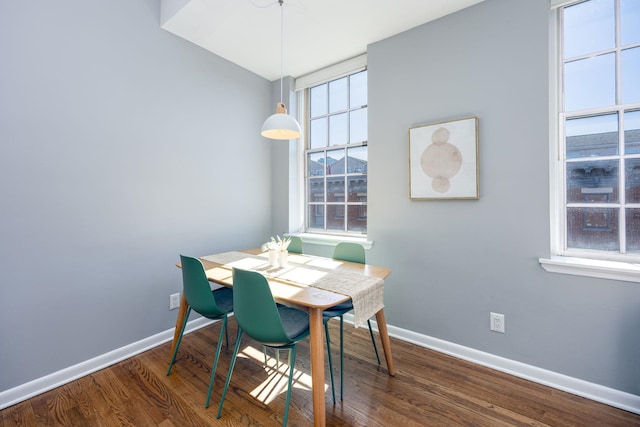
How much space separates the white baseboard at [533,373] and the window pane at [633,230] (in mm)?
888

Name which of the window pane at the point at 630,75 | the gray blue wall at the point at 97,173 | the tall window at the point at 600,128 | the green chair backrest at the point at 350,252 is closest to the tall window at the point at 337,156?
the green chair backrest at the point at 350,252

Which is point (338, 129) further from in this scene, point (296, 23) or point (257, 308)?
point (257, 308)

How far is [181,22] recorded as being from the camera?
239cm

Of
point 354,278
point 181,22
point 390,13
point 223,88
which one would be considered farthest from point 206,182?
point 390,13

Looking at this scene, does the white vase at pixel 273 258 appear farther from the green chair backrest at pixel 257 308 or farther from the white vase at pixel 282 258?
the green chair backrest at pixel 257 308

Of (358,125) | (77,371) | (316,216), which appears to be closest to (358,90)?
(358,125)

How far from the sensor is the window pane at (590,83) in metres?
1.82

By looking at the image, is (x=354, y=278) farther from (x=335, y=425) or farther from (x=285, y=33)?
(x=285, y=33)

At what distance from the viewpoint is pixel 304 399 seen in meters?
1.77

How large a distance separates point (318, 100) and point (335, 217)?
4.75 ft

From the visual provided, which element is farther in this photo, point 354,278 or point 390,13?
point 390,13

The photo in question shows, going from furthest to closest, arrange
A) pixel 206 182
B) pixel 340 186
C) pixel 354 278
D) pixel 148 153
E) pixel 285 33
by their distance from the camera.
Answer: pixel 340 186 → pixel 206 182 → pixel 285 33 → pixel 148 153 → pixel 354 278

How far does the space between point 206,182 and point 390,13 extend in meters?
2.23

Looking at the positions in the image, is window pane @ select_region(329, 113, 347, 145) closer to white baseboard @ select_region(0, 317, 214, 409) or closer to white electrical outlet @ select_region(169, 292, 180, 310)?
white electrical outlet @ select_region(169, 292, 180, 310)
